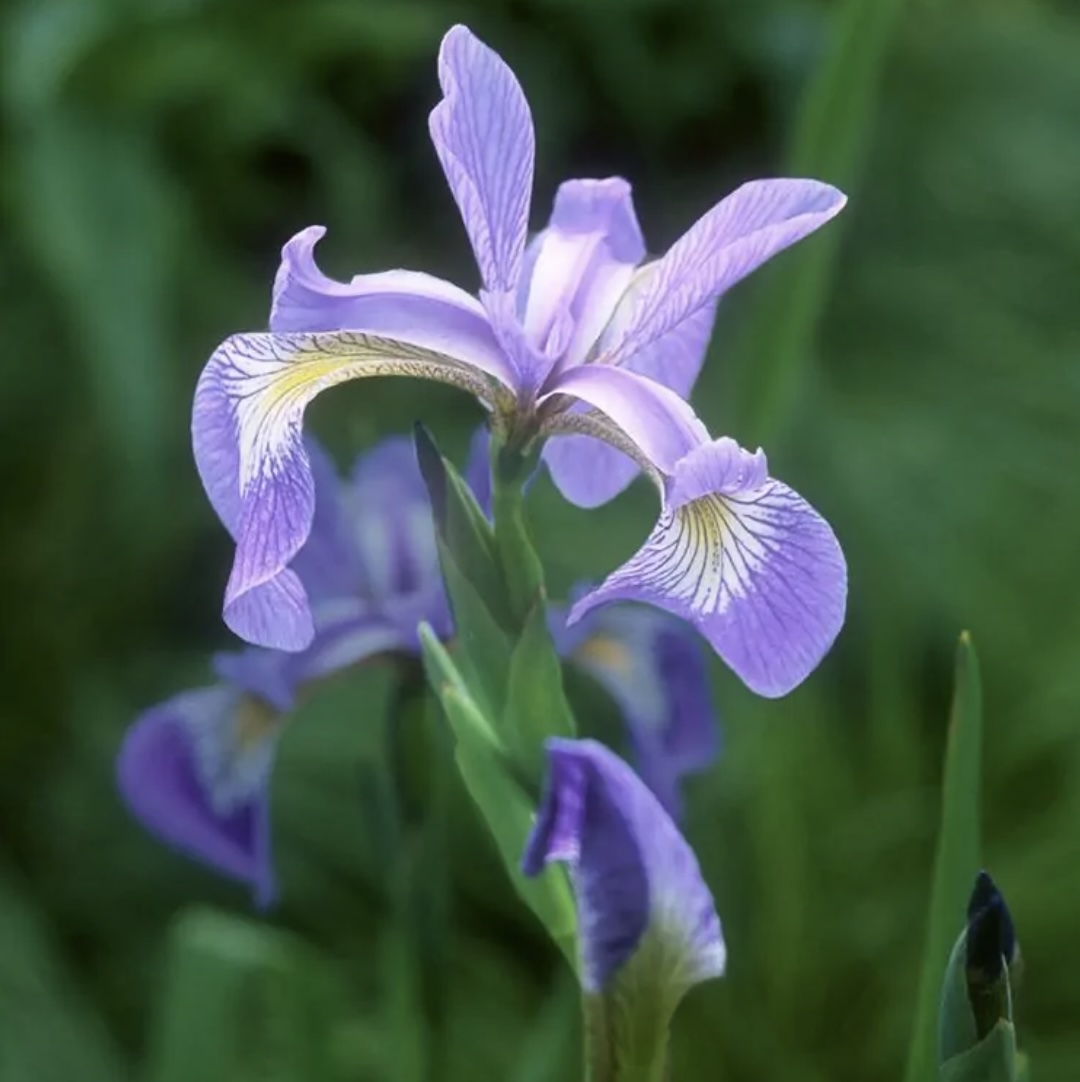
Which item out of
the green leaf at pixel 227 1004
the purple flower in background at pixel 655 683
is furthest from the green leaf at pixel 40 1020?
the purple flower in background at pixel 655 683

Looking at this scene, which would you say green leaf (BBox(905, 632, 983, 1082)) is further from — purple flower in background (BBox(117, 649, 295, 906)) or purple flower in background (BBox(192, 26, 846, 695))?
purple flower in background (BBox(117, 649, 295, 906))

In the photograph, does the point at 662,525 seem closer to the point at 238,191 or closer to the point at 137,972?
the point at 137,972

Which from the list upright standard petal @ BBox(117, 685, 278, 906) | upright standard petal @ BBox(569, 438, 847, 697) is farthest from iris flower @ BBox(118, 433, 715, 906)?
upright standard petal @ BBox(569, 438, 847, 697)

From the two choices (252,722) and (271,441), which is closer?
(271,441)

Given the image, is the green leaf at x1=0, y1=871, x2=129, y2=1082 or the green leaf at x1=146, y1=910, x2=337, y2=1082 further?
the green leaf at x1=0, y1=871, x2=129, y2=1082

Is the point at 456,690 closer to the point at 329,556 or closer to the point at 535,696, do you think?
the point at 535,696

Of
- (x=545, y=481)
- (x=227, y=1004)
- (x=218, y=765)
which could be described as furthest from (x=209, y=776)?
(x=545, y=481)

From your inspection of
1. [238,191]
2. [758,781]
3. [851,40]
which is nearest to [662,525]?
[851,40]
